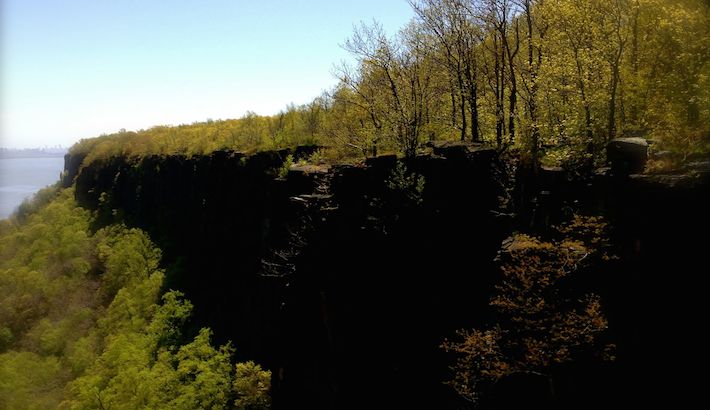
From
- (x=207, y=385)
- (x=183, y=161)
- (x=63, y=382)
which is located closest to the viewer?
(x=207, y=385)

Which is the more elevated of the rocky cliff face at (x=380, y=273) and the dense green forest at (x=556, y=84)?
the dense green forest at (x=556, y=84)

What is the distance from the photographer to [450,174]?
21.0 m

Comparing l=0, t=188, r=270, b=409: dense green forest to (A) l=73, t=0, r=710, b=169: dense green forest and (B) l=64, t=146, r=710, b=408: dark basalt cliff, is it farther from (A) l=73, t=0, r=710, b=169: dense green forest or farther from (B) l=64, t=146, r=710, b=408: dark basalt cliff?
(A) l=73, t=0, r=710, b=169: dense green forest

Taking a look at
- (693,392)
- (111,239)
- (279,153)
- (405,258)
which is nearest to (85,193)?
(111,239)

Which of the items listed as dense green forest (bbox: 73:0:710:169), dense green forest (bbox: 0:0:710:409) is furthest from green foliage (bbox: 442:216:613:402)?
dense green forest (bbox: 73:0:710:169)

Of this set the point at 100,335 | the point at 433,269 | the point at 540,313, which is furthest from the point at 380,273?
the point at 100,335

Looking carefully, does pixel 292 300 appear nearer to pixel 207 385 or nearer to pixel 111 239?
pixel 207 385

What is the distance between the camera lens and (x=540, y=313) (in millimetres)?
16844

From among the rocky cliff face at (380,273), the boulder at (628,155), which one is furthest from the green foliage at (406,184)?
the boulder at (628,155)

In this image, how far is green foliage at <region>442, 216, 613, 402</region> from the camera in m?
15.7

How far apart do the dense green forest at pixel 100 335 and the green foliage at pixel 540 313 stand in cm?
2167

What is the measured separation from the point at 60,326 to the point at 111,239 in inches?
614

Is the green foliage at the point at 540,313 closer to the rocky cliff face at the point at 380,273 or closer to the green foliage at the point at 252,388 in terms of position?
the rocky cliff face at the point at 380,273

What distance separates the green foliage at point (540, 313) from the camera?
15.7 meters
